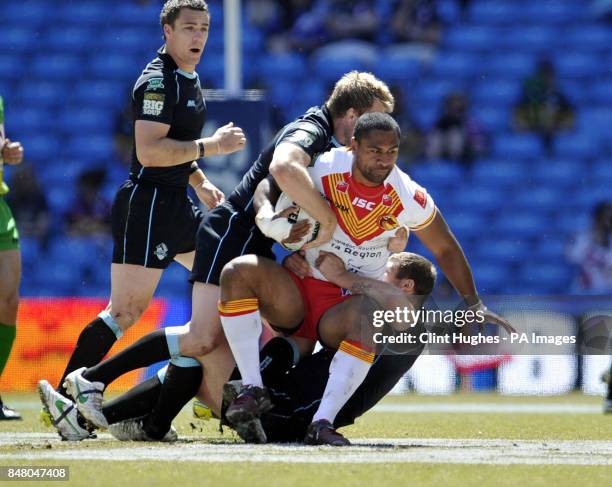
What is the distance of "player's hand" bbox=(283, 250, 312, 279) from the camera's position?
18.2ft

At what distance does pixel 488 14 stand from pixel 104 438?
13.1 meters

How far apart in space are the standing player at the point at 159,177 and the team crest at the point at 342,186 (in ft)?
3.70

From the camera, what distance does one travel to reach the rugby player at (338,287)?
5297 millimetres

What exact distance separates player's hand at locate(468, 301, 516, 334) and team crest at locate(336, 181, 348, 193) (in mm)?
946

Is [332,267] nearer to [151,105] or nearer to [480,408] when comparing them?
[151,105]

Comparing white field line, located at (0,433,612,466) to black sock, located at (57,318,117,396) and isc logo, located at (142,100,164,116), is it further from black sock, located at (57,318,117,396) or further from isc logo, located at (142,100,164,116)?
isc logo, located at (142,100,164,116)

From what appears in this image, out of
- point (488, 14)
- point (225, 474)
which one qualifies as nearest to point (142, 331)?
point (225, 474)

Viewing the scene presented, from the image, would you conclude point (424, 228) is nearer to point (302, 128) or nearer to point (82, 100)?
point (302, 128)

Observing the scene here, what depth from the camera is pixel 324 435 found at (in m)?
5.26

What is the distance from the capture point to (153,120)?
20.9 feet

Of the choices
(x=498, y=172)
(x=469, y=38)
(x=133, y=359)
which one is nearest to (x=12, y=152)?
(x=133, y=359)

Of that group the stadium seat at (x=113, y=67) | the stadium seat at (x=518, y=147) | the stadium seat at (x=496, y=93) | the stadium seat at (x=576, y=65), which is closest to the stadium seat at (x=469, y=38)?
the stadium seat at (x=496, y=93)

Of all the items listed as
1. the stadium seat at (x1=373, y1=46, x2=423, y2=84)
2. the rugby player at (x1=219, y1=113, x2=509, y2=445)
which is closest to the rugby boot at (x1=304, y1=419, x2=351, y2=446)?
the rugby player at (x1=219, y1=113, x2=509, y2=445)

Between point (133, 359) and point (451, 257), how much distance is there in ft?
5.34
